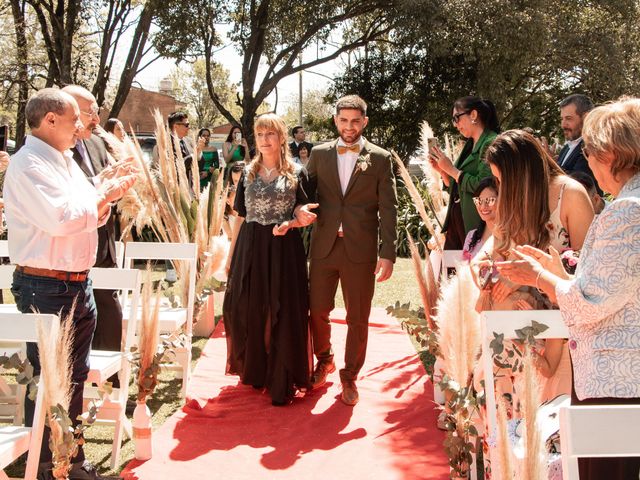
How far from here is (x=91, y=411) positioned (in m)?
2.97

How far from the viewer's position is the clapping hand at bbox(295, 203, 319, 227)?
14.7 feet

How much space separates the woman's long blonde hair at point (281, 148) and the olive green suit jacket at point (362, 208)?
0.78 feet

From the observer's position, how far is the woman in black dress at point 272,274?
4.80 metres

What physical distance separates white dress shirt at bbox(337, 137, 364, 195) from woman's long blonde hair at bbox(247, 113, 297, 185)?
0.31 metres

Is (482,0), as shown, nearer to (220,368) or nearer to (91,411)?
(220,368)

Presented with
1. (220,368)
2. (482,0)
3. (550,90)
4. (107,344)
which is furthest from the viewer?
(550,90)

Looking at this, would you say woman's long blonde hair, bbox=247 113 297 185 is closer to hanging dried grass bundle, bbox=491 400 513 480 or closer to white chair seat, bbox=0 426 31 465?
white chair seat, bbox=0 426 31 465

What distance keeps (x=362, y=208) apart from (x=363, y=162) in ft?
0.98

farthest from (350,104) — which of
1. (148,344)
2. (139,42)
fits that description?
(139,42)

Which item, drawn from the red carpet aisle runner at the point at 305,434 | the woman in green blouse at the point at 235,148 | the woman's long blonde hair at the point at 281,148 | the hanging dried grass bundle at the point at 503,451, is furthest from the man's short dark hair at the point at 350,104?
the woman in green blouse at the point at 235,148

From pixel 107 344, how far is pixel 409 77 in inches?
620

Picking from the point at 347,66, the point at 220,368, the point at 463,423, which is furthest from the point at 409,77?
the point at 463,423

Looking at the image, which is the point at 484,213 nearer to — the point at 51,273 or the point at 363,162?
the point at 363,162

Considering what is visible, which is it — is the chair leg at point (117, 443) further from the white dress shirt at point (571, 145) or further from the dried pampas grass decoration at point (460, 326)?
the white dress shirt at point (571, 145)
